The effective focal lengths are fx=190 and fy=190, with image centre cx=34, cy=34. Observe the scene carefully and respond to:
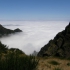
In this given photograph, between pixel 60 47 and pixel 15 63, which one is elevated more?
pixel 15 63

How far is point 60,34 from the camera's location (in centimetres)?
2997

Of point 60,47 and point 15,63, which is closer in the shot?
point 15,63

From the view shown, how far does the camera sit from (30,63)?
10812mm

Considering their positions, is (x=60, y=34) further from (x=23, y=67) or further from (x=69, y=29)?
(x=23, y=67)

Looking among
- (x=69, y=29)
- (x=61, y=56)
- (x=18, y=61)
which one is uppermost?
(x=69, y=29)

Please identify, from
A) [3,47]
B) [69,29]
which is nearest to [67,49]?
[69,29]

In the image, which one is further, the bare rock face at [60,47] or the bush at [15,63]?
the bare rock face at [60,47]

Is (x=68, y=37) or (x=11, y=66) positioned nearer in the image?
(x=11, y=66)

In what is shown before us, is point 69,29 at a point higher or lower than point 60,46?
higher

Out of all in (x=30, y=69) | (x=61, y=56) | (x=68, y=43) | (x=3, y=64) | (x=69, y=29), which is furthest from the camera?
(x=69, y=29)

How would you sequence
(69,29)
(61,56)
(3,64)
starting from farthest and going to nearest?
1. (69,29)
2. (61,56)
3. (3,64)

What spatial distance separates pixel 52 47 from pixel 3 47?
715 cm

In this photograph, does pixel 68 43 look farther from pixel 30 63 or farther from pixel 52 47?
pixel 30 63

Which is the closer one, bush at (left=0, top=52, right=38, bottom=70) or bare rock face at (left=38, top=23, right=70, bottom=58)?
bush at (left=0, top=52, right=38, bottom=70)
